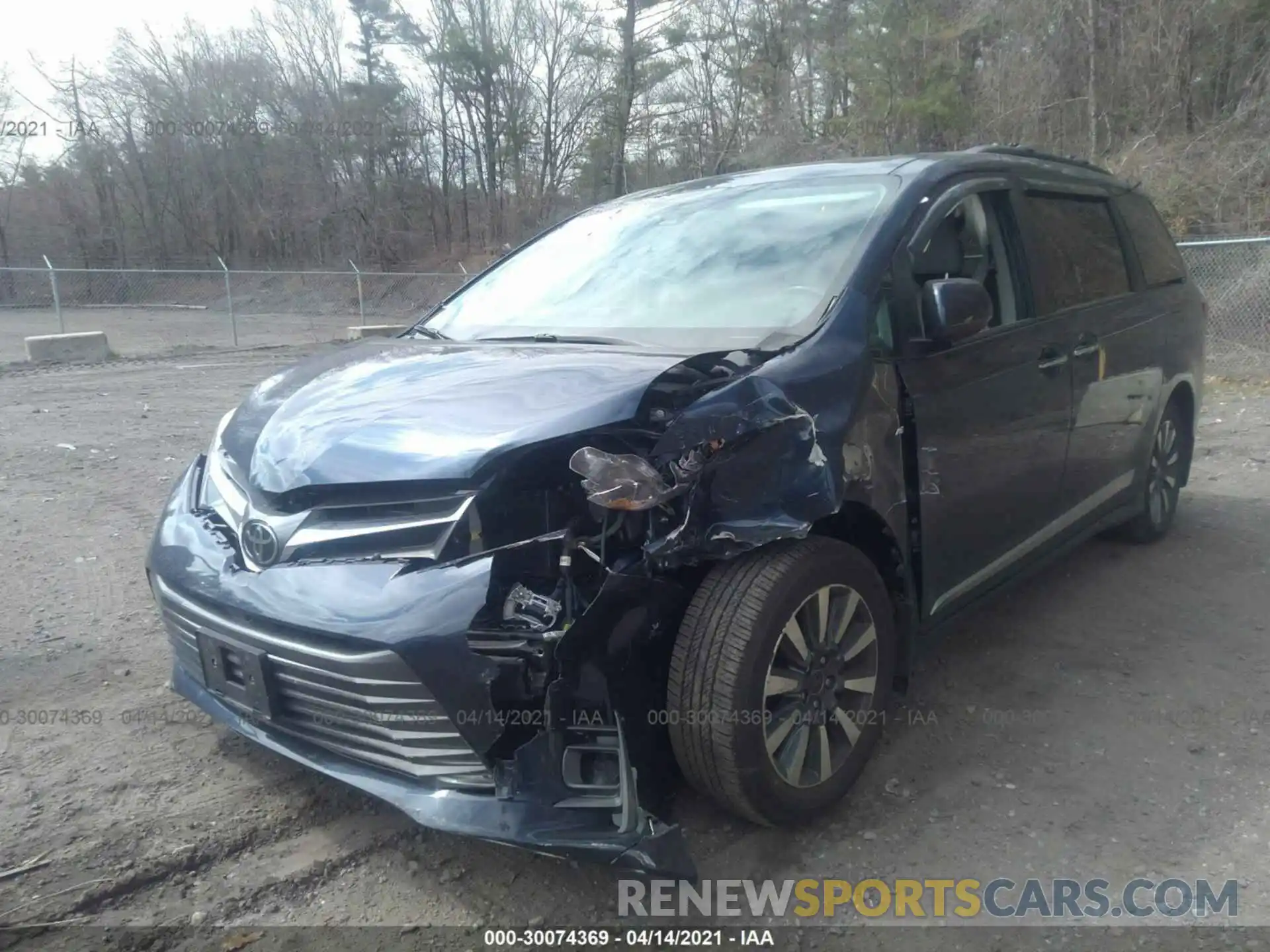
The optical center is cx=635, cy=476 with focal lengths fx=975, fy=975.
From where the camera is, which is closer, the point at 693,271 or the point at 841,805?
the point at 841,805

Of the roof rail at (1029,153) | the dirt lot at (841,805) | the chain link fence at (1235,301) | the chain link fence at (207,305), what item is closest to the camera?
the dirt lot at (841,805)

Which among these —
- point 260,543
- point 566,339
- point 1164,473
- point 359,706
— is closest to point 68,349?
point 566,339

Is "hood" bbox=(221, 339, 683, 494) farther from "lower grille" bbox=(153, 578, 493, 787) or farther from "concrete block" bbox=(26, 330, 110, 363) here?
"concrete block" bbox=(26, 330, 110, 363)

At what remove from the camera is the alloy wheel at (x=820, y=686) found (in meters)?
2.54

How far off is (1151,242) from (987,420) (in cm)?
232

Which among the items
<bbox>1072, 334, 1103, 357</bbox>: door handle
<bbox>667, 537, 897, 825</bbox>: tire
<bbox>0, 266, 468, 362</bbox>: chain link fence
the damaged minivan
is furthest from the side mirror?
<bbox>0, 266, 468, 362</bbox>: chain link fence

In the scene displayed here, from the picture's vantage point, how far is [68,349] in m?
14.5

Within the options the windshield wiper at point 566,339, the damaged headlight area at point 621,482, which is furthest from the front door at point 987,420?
the damaged headlight area at point 621,482

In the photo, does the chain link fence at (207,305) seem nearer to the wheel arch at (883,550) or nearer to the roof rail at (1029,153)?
the roof rail at (1029,153)

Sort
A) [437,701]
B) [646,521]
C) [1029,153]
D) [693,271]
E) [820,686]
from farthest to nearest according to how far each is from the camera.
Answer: [1029,153] → [693,271] → [820,686] → [646,521] → [437,701]

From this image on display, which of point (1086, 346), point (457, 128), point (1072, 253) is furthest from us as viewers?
point (457, 128)

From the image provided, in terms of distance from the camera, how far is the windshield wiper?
310 cm

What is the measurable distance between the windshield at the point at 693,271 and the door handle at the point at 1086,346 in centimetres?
108

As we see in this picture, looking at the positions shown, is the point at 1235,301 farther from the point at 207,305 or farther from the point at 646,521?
the point at 207,305
